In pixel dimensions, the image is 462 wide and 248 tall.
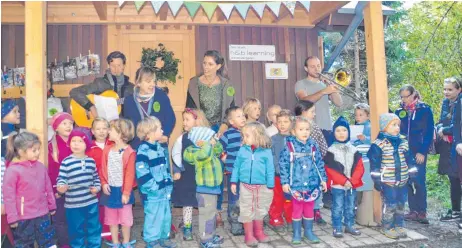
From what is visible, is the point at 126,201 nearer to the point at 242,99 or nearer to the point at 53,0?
the point at 53,0

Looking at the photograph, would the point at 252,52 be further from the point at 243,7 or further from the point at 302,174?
the point at 302,174

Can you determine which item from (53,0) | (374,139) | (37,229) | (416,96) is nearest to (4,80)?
(53,0)

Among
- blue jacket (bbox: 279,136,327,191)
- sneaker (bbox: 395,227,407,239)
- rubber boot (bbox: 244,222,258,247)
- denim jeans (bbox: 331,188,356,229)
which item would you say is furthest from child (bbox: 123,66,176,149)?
sneaker (bbox: 395,227,407,239)

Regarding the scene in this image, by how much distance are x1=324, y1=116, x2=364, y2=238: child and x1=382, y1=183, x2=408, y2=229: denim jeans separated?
0.31 metres

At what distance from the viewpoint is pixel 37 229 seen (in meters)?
3.71

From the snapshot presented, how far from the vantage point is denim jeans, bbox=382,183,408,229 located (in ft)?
14.9

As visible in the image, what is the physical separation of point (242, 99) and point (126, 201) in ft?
11.4

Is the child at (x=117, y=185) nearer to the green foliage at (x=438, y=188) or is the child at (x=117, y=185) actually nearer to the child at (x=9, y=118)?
the child at (x=9, y=118)

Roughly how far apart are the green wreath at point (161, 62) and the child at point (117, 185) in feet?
8.62

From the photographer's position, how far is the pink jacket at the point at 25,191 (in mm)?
3525

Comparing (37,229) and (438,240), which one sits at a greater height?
(37,229)

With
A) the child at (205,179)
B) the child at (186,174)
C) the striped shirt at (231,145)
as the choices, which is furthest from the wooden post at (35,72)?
the striped shirt at (231,145)

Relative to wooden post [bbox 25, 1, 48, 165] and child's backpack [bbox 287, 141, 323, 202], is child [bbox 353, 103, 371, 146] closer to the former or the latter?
child's backpack [bbox 287, 141, 323, 202]

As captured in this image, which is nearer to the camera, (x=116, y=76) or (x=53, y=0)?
(x=116, y=76)
